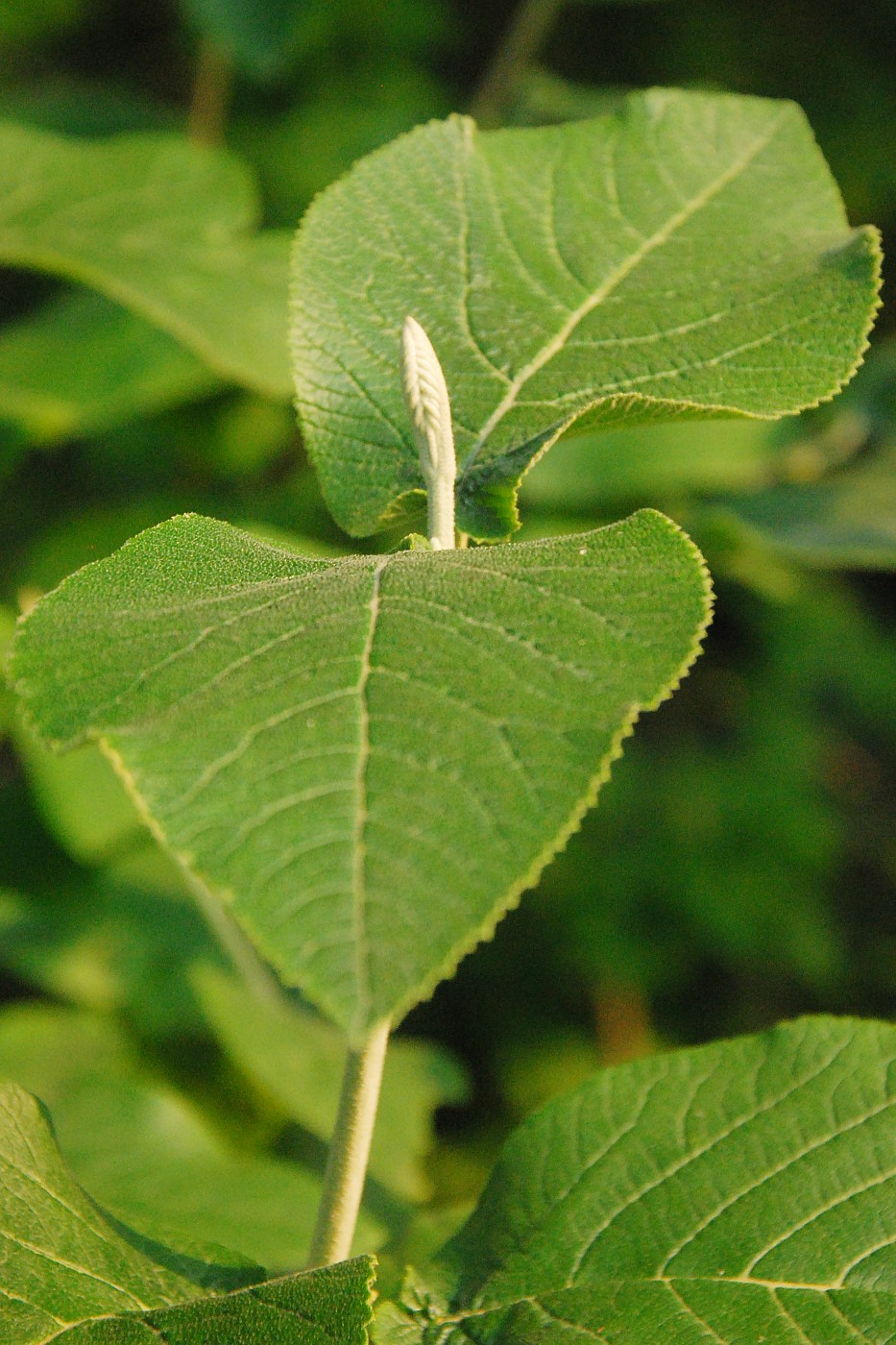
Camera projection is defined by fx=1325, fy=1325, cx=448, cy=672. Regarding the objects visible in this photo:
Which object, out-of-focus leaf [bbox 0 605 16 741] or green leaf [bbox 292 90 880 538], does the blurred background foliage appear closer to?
out-of-focus leaf [bbox 0 605 16 741]

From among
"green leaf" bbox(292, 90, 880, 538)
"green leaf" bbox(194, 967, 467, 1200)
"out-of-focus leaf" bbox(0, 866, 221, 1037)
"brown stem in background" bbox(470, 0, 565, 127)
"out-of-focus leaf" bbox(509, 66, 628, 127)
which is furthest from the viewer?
"brown stem in background" bbox(470, 0, 565, 127)

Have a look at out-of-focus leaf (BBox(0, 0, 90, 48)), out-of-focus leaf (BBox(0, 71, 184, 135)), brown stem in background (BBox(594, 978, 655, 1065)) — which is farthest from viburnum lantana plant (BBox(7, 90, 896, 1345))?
brown stem in background (BBox(594, 978, 655, 1065))

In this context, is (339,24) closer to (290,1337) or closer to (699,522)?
(699,522)

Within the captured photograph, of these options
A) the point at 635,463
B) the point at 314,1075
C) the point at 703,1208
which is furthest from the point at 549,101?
the point at 703,1208

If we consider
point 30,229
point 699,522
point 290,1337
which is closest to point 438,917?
point 290,1337

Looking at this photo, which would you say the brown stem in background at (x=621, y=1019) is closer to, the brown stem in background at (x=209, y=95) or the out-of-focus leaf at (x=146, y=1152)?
the out-of-focus leaf at (x=146, y=1152)

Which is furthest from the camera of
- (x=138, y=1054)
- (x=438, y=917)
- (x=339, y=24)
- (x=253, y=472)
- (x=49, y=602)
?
(x=339, y=24)
